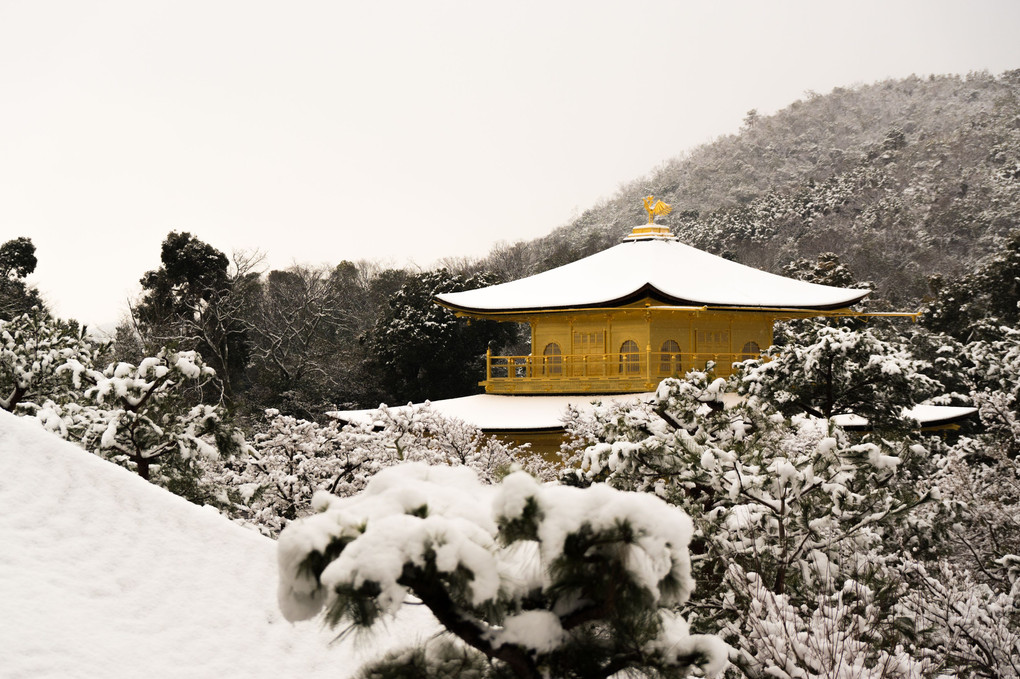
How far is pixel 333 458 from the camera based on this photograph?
53.3ft

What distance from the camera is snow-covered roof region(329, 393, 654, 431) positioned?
1986cm

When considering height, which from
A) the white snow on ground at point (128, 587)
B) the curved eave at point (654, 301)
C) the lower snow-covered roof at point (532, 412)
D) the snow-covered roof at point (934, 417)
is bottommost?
the snow-covered roof at point (934, 417)

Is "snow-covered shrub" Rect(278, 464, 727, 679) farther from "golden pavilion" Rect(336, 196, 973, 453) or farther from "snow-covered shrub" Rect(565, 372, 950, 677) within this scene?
"golden pavilion" Rect(336, 196, 973, 453)

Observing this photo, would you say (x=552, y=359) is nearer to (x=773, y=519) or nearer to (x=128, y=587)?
(x=773, y=519)

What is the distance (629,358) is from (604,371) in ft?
2.06

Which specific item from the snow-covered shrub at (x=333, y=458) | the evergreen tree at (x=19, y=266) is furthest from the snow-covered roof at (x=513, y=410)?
the evergreen tree at (x=19, y=266)

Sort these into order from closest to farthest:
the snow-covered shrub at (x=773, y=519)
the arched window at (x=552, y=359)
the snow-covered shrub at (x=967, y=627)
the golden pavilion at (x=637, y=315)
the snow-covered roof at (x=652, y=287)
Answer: the snow-covered shrub at (x=773, y=519)
the snow-covered shrub at (x=967, y=627)
the snow-covered roof at (x=652, y=287)
the golden pavilion at (x=637, y=315)
the arched window at (x=552, y=359)

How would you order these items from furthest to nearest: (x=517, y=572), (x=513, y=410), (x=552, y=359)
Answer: (x=552, y=359) < (x=513, y=410) < (x=517, y=572)

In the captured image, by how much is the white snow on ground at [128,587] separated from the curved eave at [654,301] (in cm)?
1452

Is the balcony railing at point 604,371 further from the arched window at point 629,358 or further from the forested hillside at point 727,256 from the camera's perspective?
the forested hillside at point 727,256

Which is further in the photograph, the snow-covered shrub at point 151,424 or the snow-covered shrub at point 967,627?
the snow-covered shrub at point 151,424

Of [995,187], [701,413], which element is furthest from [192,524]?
[995,187]

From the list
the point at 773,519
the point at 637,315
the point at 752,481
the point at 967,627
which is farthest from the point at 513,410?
the point at 967,627

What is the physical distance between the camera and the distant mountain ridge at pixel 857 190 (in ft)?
198
